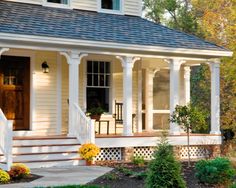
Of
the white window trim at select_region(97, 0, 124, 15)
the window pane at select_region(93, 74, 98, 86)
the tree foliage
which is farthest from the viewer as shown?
the tree foliage

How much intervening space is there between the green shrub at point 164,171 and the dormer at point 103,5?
10090 millimetres

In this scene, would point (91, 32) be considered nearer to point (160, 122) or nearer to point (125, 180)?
point (160, 122)

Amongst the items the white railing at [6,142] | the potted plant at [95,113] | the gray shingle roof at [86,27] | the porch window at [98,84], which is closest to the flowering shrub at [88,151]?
the white railing at [6,142]

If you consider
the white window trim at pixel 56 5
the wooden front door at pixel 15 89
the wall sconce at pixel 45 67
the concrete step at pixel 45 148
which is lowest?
the concrete step at pixel 45 148

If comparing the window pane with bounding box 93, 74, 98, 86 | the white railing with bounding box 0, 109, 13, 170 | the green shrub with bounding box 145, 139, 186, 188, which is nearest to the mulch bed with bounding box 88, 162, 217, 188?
the green shrub with bounding box 145, 139, 186, 188

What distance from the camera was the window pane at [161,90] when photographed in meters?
21.1

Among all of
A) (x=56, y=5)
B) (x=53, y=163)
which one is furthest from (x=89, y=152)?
(x=56, y=5)

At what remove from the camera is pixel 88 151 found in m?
14.7

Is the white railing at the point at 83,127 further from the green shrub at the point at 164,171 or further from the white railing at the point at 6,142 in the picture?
the green shrub at the point at 164,171

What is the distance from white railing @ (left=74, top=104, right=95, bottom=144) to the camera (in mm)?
15190

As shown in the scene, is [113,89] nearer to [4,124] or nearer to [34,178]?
[4,124]

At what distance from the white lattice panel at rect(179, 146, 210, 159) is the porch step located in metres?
4.05

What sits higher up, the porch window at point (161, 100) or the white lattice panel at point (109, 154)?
the porch window at point (161, 100)

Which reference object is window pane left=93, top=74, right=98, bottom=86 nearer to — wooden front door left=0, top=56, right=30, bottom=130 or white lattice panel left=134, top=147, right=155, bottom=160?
wooden front door left=0, top=56, right=30, bottom=130
